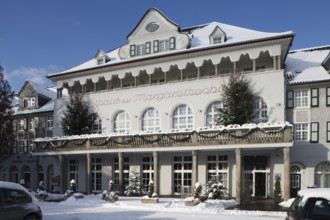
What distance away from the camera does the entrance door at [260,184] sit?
27703 mm

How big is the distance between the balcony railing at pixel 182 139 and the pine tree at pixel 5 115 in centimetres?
441

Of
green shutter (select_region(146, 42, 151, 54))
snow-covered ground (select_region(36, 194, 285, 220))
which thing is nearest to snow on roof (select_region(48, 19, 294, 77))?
green shutter (select_region(146, 42, 151, 54))

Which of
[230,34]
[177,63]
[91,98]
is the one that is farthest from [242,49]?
[91,98]

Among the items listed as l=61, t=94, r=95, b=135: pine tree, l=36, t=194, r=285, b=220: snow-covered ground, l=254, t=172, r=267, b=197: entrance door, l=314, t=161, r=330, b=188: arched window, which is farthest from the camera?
l=61, t=94, r=95, b=135: pine tree

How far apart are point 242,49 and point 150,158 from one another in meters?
11.8

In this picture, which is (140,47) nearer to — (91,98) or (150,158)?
(91,98)

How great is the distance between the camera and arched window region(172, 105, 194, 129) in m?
30.6

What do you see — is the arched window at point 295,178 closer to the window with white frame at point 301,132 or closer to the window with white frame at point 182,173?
the window with white frame at point 301,132

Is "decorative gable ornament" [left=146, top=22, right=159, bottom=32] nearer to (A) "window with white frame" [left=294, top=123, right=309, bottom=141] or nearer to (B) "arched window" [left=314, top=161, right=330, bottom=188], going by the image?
(A) "window with white frame" [left=294, top=123, right=309, bottom=141]

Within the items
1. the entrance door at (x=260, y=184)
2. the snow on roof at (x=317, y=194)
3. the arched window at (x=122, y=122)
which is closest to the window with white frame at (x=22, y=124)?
the arched window at (x=122, y=122)

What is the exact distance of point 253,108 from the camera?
93.2 ft

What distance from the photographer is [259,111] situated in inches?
1113

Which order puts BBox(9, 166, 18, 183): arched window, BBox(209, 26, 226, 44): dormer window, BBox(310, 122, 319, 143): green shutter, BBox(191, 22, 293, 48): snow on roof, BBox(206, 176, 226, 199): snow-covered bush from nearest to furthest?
BBox(206, 176, 226, 199): snow-covered bush → BBox(310, 122, 319, 143): green shutter → BBox(191, 22, 293, 48): snow on roof → BBox(209, 26, 226, 44): dormer window → BBox(9, 166, 18, 183): arched window

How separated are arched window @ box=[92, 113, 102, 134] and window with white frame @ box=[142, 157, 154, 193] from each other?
230 inches
